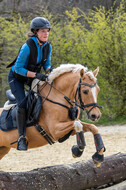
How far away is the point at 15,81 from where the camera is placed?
3.96 meters

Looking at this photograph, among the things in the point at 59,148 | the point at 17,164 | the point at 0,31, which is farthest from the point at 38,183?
the point at 0,31

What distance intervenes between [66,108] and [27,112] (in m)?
0.66

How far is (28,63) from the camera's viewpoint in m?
3.85

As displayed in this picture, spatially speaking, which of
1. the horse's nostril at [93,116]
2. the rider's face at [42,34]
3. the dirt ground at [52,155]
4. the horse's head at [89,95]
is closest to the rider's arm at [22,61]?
→ the rider's face at [42,34]

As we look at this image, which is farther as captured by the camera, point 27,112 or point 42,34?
point 27,112

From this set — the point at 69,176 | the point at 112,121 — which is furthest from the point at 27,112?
the point at 112,121

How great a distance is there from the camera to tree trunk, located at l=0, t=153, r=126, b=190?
345 cm

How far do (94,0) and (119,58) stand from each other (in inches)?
473

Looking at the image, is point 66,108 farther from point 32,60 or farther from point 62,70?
point 32,60

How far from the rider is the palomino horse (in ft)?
0.62

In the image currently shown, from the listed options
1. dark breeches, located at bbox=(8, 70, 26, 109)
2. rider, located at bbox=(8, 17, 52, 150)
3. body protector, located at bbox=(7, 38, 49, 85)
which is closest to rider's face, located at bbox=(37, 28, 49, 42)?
rider, located at bbox=(8, 17, 52, 150)

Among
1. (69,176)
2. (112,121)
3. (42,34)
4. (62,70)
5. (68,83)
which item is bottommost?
(112,121)

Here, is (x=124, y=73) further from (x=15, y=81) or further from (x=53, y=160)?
(x=15, y=81)

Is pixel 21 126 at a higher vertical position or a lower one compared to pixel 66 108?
lower
